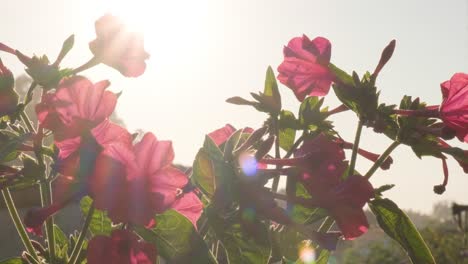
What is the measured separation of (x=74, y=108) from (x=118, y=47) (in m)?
0.32

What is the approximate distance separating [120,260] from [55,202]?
0.57ft

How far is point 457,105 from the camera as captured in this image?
1.52 meters

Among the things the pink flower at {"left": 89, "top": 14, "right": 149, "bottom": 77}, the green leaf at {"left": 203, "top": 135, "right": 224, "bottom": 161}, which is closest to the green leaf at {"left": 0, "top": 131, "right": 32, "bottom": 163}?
the pink flower at {"left": 89, "top": 14, "right": 149, "bottom": 77}

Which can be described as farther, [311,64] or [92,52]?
[311,64]

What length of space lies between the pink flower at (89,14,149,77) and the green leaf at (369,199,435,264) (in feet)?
2.47

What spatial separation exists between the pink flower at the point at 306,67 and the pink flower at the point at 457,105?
12.5 inches

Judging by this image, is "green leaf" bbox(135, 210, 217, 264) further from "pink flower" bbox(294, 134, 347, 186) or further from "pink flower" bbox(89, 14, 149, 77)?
"pink flower" bbox(89, 14, 149, 77)

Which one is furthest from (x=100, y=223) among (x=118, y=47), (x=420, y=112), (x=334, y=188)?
(x=420, y=112)

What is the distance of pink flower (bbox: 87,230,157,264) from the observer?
1.13 m

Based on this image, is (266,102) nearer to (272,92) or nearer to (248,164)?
A: (272,92)

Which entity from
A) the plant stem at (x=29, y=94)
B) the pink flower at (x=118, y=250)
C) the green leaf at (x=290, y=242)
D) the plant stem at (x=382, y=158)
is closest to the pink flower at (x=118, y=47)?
the plant stem at (x=29, y=94)

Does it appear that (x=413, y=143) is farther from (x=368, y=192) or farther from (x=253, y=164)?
(x=253, y=164)

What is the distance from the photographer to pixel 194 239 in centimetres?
115

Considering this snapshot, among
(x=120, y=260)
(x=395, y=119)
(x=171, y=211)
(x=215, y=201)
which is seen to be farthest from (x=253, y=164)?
(x=395, y=119)
